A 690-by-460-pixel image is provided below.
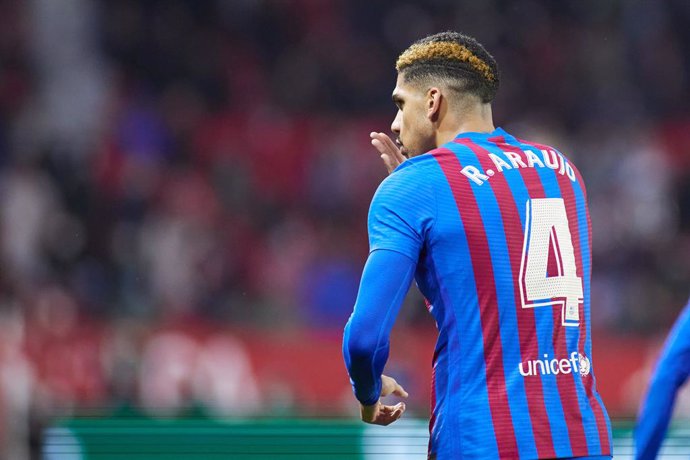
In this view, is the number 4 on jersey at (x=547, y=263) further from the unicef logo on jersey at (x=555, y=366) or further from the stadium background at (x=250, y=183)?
the stadium background at (x=250, y=183)

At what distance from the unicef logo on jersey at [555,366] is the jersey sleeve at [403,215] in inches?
14.8

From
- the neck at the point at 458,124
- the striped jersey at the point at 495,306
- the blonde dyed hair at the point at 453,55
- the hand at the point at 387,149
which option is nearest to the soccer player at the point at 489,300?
the striped jersey at the point at 495,306

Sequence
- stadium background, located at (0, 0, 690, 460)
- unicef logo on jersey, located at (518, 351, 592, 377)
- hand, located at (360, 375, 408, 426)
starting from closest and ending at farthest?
1. unicef logo on jersey, located at (518, 351, 592, 377)
2. hand, located at (360, 375, 408, 426)
3. stadium background, located at (0, 0, 690, 460)

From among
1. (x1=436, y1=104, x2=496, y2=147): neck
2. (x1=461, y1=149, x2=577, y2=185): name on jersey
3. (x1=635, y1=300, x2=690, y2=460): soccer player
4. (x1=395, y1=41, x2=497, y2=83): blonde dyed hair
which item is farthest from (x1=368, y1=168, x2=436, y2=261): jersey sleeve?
(x1=635, y1=300, x2=690, y2=460): soccer player

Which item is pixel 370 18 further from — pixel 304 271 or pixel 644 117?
pixel 304 271

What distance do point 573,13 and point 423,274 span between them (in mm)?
11617

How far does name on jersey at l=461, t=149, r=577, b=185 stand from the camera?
3.01 meters

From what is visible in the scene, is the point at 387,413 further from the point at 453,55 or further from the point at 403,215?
the point at 453,55

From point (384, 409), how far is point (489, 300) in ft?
1.59

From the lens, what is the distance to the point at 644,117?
12.9 meters

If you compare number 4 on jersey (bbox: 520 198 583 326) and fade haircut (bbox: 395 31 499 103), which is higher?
fade haircut (bbox: 395 31 499 103)

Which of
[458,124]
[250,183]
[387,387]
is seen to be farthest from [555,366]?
[250,183]

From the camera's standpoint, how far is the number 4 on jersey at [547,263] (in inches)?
116

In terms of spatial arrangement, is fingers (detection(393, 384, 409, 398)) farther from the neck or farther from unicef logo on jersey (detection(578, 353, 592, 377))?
the neck
